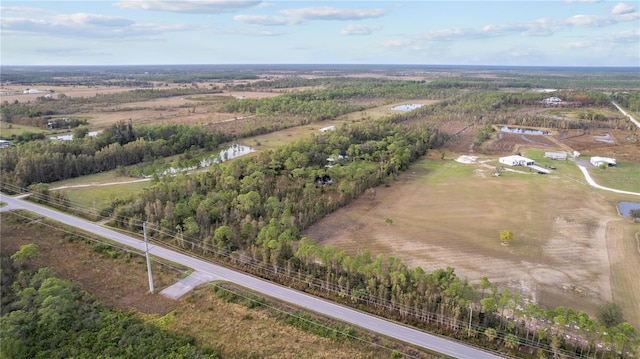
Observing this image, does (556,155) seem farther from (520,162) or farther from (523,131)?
(523,131)

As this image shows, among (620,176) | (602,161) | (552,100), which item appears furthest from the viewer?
(552,100)

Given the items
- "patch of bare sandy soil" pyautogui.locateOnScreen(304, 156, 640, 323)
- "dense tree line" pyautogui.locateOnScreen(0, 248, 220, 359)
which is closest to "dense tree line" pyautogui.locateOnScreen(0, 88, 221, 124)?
"dense tree line" pyautogui.locateOnScreen(0, 248, 220, 359)

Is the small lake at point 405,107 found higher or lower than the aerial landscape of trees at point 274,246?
higher

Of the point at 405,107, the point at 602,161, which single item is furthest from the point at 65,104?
the point at 602,161

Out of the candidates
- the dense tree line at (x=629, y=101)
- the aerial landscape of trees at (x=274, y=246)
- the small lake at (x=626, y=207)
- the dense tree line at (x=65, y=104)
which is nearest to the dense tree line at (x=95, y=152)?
the aerial landscape of trees at (x=274, y=246)

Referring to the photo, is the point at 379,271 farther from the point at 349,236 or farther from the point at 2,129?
the point at 2,129

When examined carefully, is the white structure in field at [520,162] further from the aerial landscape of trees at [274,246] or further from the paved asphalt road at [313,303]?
the paved asphalt road at [313,303]
